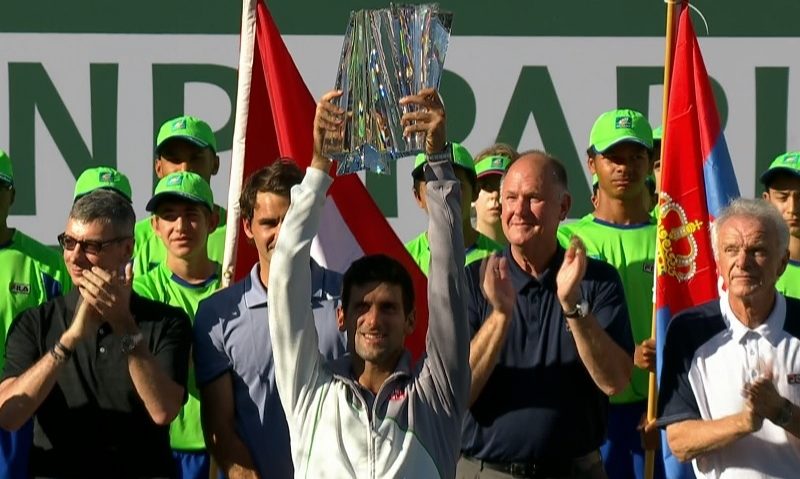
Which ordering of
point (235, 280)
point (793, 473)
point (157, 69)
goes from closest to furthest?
point (793, 473)
point (235, 280)
point (157, 69)

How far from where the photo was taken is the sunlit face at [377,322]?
15.5ft

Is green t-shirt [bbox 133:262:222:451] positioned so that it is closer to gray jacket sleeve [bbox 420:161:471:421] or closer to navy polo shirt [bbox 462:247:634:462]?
navy polo shirt [bbox 462:247:634:462]

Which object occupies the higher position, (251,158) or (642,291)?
(251,158)

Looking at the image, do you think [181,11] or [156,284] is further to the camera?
[181,11]

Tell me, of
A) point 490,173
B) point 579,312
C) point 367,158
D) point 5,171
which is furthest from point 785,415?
point 5,171

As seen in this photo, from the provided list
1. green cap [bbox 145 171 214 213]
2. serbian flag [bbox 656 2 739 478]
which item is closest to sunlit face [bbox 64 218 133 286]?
green cap [bbox 145 171 214 213]

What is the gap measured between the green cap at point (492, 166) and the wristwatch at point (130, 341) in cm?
253

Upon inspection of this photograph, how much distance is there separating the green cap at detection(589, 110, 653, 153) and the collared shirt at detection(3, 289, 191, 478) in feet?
6.95

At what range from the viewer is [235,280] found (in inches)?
249

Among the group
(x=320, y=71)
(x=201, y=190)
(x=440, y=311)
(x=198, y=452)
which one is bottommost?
(x=198, y=452)

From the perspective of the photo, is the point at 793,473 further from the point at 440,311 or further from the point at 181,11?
the point at 181,11

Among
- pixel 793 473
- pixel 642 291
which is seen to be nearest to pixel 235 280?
pixel 642 291

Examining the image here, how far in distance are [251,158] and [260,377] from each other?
1394 mm

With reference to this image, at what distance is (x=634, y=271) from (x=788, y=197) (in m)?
0.64
